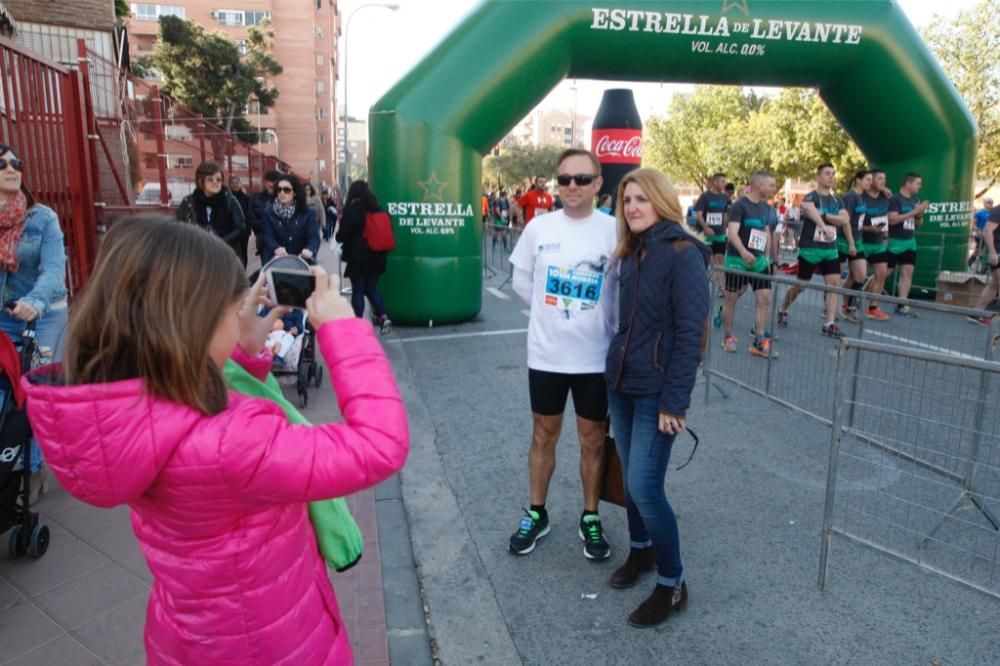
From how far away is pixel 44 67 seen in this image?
573cm

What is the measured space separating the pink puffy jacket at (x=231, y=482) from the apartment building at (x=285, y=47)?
203 feet

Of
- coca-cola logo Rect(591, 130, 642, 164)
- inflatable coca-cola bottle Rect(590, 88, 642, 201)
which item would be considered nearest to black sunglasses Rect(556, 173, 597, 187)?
inflatable coca-cola bottle Rect(590, 88, 642, 201)

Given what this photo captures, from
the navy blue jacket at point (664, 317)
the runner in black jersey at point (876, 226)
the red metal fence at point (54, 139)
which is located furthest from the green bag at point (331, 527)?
the runner in black jersey at point (876, 226)

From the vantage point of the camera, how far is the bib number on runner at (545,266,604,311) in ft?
11.1

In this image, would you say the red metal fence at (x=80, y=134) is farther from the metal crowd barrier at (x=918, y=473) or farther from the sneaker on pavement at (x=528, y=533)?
the metal crowd barrier at (x=918, y=473)

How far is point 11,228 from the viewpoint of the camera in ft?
13.0

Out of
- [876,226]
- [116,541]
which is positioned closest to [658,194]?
[116,541]

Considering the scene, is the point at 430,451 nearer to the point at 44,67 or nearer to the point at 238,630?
the point at 238,630

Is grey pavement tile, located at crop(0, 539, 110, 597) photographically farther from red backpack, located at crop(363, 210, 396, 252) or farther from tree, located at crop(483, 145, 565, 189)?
tree, located at crop(483, 145, 565, 189)

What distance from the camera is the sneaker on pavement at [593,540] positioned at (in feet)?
11.5

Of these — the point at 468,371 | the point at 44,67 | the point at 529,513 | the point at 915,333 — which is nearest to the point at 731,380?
the point at 915,333

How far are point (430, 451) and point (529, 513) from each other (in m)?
1.39

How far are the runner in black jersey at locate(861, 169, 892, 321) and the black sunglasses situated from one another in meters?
7.51

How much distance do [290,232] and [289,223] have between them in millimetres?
85
